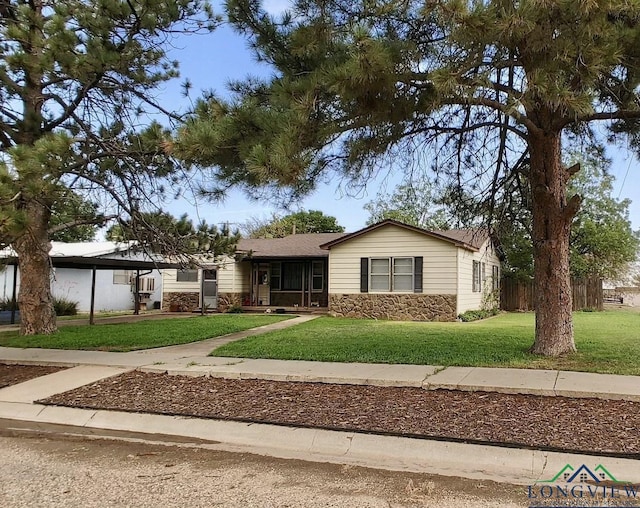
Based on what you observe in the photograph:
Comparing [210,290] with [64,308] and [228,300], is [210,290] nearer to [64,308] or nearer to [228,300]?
[228,300]

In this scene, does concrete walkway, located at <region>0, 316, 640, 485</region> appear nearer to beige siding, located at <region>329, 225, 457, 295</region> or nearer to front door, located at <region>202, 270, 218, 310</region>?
beige siding, located at <region>329, 225, 457, 295</region>

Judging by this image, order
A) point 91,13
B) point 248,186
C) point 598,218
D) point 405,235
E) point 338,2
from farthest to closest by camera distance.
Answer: point 598,218, point 405,235, point 91,13, point 248,186, point 338,2

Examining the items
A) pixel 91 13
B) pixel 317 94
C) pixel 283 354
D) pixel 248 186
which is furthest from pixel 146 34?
pixel 283 354

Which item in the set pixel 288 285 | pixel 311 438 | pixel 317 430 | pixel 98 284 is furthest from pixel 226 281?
pixel 311 438

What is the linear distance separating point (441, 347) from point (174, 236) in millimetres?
6030

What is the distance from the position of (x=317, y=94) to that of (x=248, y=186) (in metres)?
1.98

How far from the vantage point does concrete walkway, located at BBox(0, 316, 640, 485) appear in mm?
4957

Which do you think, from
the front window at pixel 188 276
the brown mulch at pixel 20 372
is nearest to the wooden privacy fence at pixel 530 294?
the front window at pixel 188 276

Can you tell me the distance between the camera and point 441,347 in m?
10.8

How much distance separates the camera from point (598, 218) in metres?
28.1

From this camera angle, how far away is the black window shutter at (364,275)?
20.0 metres

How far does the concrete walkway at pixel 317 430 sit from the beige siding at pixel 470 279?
9756 mm

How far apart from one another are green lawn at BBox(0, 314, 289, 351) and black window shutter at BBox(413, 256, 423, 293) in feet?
18.7

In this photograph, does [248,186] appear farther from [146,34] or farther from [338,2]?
[146,34]
